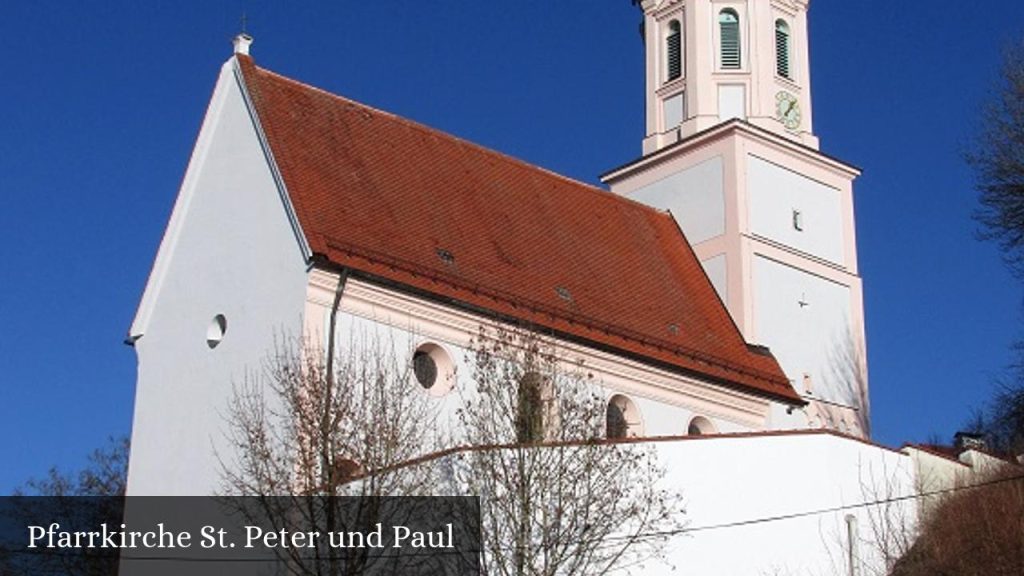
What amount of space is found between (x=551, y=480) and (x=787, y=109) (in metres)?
17.7

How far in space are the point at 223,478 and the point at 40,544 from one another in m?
10.5

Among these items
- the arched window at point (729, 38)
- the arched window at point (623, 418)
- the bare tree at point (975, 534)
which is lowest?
the bare tree at point (975, 534)

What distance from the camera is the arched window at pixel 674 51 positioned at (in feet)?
123

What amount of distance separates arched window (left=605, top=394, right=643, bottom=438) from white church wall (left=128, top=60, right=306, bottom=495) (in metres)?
6.65

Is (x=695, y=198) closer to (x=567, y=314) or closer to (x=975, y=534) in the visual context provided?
(x=567, y=314)

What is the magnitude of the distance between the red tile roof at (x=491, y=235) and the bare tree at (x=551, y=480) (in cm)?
437

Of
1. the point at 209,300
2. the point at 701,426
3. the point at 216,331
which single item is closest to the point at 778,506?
the point at 701,426

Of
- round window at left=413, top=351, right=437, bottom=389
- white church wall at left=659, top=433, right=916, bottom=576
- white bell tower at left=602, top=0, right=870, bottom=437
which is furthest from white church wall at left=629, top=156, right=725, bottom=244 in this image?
white church wall at left=659, top=433, right=916, bottom=576

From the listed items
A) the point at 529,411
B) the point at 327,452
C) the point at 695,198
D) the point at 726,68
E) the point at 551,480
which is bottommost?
the point at 551,480

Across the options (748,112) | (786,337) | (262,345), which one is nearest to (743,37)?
(748,112)

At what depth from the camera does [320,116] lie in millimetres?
30578

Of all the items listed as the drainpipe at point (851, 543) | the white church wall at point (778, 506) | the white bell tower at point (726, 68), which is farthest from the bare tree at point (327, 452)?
the white bell tower at point (726, 68)

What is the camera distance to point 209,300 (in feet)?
94.7

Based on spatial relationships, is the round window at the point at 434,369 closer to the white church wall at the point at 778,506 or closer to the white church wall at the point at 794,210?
the white church wall at the point at 778,506
